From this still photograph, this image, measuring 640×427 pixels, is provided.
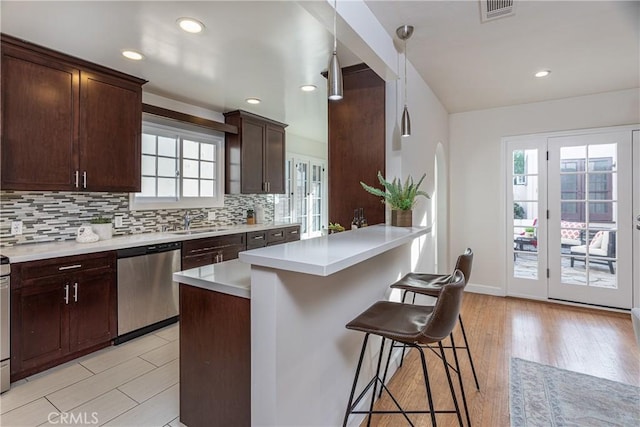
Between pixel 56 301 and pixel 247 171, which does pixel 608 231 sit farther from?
pixel 56 301

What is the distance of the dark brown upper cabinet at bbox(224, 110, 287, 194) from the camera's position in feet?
14.3

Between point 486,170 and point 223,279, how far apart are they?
13.2ft

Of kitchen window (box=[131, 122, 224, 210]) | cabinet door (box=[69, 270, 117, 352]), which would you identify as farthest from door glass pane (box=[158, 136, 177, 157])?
cabinet door (box=[69, 270, 117, 352])

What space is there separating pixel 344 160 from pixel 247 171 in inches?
79.9

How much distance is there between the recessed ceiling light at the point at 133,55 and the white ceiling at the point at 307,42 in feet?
0.18

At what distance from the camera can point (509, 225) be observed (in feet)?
14.0

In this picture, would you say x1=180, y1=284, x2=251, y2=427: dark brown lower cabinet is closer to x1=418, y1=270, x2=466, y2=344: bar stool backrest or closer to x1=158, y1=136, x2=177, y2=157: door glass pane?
x1=418, y1=270, x2=466, y2=344: bar stool backrest

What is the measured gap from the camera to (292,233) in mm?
4996

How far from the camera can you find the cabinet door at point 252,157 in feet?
14.4

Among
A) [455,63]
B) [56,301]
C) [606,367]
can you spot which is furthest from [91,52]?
[606,367]

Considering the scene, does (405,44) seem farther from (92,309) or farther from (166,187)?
(92,309)

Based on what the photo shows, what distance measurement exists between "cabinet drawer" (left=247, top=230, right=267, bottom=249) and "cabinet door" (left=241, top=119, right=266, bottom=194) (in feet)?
1.97

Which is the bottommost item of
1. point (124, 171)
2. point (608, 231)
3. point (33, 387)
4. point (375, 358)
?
point (33, 387)

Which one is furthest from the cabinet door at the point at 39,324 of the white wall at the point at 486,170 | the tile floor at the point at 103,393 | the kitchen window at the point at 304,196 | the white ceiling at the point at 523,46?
the white wall at the point at 486,170
